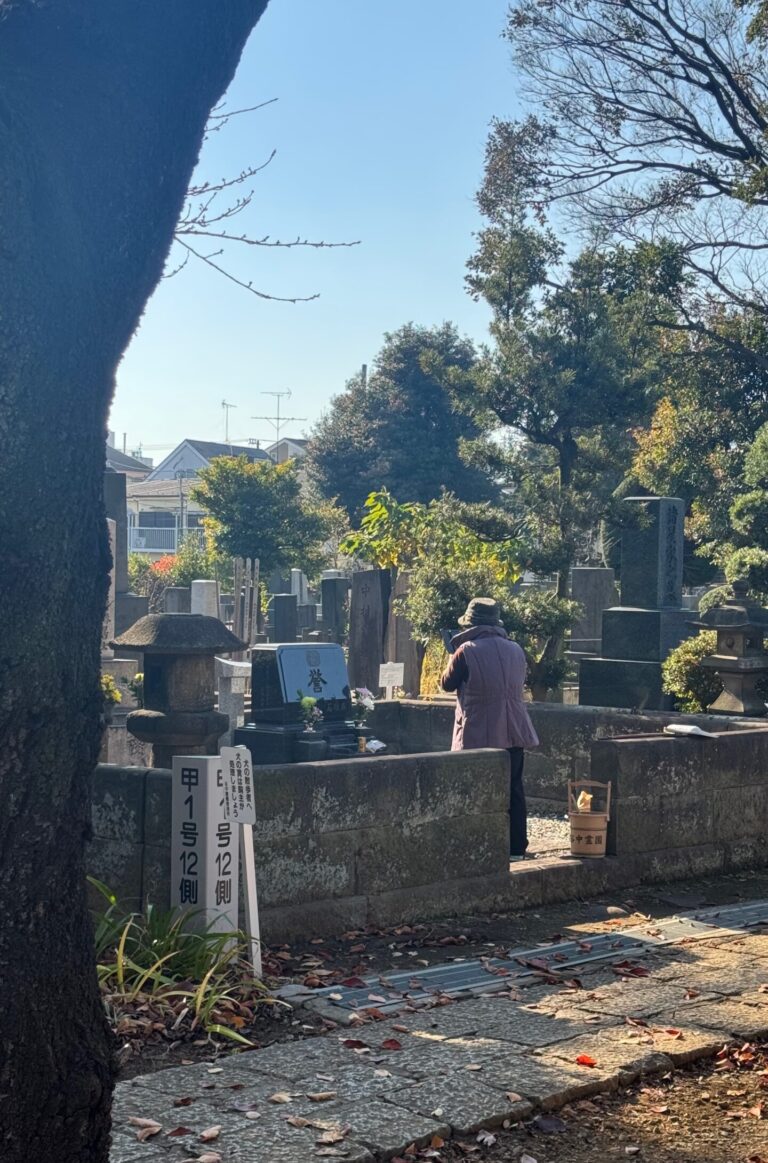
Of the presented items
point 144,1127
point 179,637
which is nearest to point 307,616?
point 179,637

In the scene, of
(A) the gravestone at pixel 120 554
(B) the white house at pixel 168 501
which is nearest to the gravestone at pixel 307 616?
(A) the gravestone at pixel 120 554

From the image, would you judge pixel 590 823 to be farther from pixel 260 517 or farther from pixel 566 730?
pixel 260 517

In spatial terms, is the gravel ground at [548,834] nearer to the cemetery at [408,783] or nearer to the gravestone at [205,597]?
the cemetery at [408,783]

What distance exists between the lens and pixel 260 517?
3581 centimetres

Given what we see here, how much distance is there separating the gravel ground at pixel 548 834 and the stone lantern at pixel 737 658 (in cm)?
241

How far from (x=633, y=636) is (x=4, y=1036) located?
13.2 metres

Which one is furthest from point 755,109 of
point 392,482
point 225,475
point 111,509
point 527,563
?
point 392,482

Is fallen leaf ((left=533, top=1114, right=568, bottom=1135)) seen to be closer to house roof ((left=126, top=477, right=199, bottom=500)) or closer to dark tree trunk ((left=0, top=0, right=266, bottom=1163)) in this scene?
dark tree trunk ((left=0, top=0, right=266, bottom=1163))

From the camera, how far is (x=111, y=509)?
23.0 metres

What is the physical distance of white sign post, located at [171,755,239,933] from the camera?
626cm

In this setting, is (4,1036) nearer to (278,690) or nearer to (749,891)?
(749,891)

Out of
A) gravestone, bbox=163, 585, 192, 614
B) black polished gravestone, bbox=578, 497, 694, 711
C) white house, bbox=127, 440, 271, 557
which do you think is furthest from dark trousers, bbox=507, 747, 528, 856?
white house, bbox=127, 440, 271, 557

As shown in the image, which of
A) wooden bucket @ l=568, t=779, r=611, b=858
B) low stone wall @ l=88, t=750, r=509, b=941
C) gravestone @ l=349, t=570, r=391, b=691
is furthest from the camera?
gravestone @ l=349, t=570, r=391, b=691

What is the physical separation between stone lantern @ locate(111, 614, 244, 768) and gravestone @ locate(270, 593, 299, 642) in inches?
669
